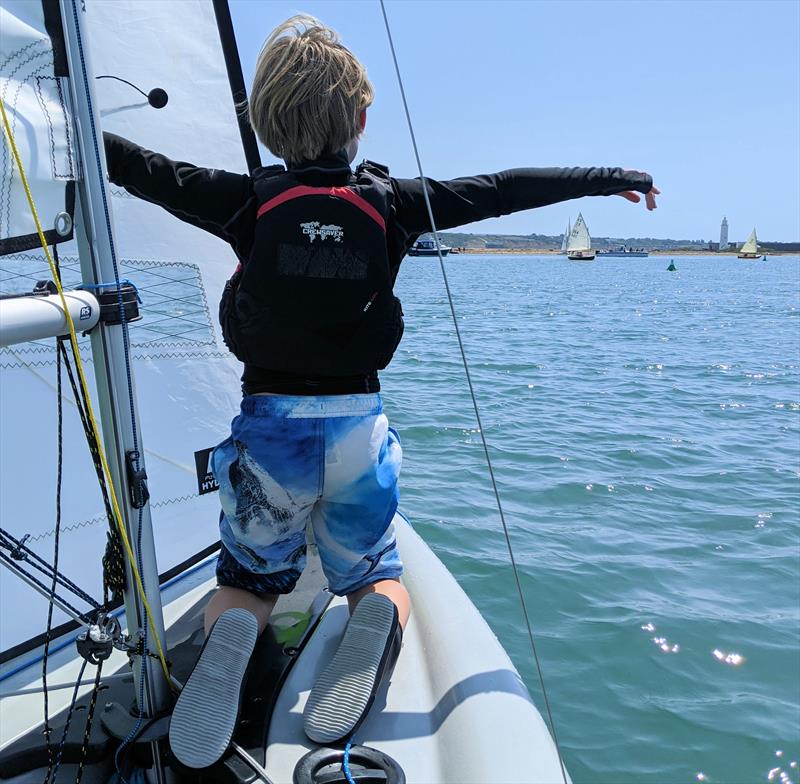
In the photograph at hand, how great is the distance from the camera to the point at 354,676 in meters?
1.58

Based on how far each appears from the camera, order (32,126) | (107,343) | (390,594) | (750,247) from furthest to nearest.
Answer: (750,247), (390,594), (107,343), (32,126)

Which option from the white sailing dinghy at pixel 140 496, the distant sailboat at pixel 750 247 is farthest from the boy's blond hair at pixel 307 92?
the distant sailboat at pixel 750 247

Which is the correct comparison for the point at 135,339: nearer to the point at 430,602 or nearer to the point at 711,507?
the point at 430,602

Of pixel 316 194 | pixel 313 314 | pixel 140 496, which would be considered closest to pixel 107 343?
pixel 140 496

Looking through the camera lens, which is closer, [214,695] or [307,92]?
[214,695]

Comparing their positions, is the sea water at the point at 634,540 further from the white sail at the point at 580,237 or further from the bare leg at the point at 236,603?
the white sail at the point at 580,237

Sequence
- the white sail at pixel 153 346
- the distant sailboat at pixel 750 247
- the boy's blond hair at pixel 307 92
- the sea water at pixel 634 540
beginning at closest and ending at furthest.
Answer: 1. the boy's blond hair at pixel 307 92
2. the white sail at pixel 153 346
3. the sea water at pixel 634 540
4. the distant sailboat at pixel 750 247

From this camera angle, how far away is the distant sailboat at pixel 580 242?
69.6m

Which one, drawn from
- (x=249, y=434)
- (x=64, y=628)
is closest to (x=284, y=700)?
(x=249, y=434)

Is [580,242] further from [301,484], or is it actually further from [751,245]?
[301,484]

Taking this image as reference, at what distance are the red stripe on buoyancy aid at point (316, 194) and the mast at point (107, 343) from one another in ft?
1.08

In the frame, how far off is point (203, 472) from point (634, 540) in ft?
10.3

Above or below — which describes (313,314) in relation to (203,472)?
above

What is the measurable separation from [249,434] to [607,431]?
609cm
